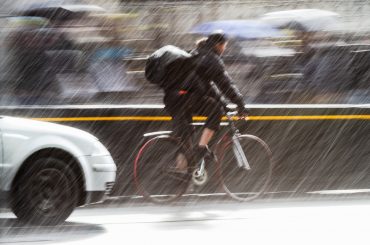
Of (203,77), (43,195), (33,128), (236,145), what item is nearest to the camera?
(43,195)

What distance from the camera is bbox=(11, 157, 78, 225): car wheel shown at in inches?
302

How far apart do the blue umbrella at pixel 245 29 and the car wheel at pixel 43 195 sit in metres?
2.69

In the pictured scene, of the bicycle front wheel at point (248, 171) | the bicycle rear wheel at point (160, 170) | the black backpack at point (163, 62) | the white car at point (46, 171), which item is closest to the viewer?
the white car at point (46, 171)

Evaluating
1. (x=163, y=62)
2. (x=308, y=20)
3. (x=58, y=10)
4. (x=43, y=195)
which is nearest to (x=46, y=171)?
(x=43, y=195)

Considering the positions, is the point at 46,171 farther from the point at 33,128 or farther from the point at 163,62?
the point at 163,62

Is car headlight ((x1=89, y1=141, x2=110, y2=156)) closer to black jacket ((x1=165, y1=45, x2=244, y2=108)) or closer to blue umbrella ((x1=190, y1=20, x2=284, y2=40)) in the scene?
black jacket ((x1=165, y1=45, x2=244, y2=108))

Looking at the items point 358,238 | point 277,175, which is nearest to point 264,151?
point 277,175

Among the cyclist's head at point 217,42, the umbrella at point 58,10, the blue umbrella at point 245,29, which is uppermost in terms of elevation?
the umbrella at point 58,10

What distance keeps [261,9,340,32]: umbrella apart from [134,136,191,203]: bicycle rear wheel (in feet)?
6.35

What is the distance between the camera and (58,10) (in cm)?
935

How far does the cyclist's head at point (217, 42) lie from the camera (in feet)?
A: 29.1

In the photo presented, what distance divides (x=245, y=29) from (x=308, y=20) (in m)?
0.77

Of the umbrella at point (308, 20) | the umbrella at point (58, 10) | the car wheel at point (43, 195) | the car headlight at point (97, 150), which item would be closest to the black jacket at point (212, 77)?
the umbrella at point (308, 20)

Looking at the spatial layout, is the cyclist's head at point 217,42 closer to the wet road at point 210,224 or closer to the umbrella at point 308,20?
the umbrella at point 308,20
